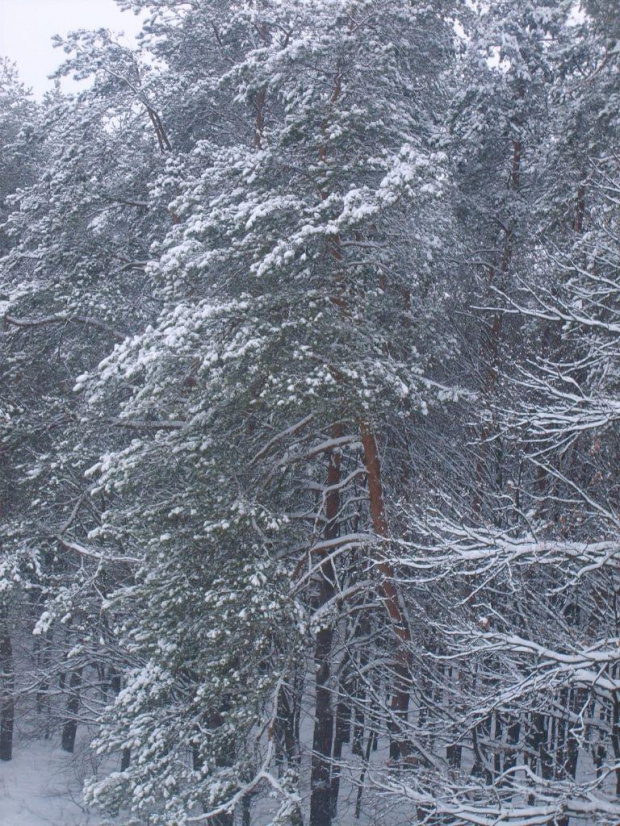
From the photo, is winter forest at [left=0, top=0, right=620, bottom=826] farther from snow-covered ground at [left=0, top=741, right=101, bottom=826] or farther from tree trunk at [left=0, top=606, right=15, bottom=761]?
tree trunk at [left=0, top=606, right=15, bottom=761]

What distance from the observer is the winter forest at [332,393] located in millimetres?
7734

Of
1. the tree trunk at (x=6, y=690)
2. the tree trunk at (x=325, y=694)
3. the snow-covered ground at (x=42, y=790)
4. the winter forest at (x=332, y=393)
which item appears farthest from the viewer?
the tree trunk at (x=6, y=690)

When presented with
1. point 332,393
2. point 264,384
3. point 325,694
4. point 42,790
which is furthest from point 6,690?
point 332,393

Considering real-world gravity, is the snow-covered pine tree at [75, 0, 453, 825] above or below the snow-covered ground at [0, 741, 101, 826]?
above

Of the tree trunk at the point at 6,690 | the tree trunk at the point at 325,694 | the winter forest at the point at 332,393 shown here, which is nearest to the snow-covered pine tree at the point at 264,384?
the winter forest at the point at 332,393

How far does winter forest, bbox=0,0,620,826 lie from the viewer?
25.4 feet

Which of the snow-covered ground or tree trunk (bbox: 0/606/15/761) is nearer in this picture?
the snow-covered ground

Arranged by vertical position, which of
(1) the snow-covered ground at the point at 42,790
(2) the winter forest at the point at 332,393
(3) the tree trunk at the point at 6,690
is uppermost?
(2) the winter forest at the point at 332,393

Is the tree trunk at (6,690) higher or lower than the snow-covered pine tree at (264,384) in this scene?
lower

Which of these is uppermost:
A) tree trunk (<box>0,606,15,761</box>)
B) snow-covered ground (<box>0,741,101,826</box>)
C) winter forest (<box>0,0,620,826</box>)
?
winter forest (<box>0,0,620,826</box>)

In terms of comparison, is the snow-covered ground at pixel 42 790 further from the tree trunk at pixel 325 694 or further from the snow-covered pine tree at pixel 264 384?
the snow-covered pine tree at pixel 264 384

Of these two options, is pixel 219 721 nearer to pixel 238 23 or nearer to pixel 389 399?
pixel 389 399

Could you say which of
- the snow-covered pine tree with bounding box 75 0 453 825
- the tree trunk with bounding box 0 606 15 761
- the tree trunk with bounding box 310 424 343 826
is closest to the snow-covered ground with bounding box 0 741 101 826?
the tree trunk with bounding box 0 606 15 761

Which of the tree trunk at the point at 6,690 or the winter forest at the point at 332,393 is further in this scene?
the tree trunk at the point at 6,690
